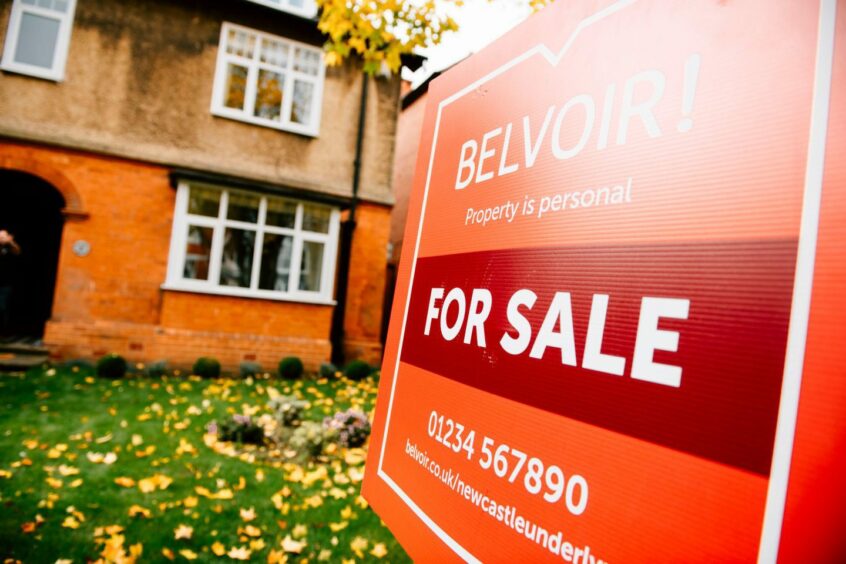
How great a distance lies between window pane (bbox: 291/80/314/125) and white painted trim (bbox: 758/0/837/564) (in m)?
9.50

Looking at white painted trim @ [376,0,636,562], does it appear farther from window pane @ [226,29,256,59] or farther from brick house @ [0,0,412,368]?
window pane @ [226,29,256,59]

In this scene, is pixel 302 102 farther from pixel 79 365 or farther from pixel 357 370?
pixel 79 365

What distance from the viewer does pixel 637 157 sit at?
0.74m

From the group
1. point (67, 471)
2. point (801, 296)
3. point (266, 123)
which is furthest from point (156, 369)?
point (801, 296)

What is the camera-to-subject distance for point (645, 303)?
0.70 metres

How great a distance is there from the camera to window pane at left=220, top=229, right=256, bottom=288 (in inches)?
330

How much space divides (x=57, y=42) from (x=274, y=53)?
353 cm

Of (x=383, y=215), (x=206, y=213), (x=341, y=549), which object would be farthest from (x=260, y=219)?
(x=341, y=549)

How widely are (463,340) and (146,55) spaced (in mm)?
9553

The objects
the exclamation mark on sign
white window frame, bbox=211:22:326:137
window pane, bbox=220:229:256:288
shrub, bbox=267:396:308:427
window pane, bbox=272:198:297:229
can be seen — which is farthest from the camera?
window pane, bbox=272:198:297:229

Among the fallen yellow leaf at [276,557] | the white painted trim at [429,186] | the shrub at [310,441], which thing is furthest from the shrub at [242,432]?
the white painted trim at [429,186]

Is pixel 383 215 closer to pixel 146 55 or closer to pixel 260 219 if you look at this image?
pixel 260 219

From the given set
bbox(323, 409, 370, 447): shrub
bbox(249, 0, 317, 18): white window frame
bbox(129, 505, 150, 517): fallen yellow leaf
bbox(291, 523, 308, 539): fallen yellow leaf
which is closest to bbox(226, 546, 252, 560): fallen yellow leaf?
bbox(291, 523, 308, 539): fallen yellow leaf

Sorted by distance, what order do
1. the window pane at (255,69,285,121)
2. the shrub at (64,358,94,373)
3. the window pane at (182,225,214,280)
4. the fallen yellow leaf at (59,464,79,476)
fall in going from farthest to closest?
the window pane at (255,69,285,121) → the window pane at (182,225,214,280) → the shrub at (64,358,94,373) → the fallen yellow leaf at (59,464,79,476)
